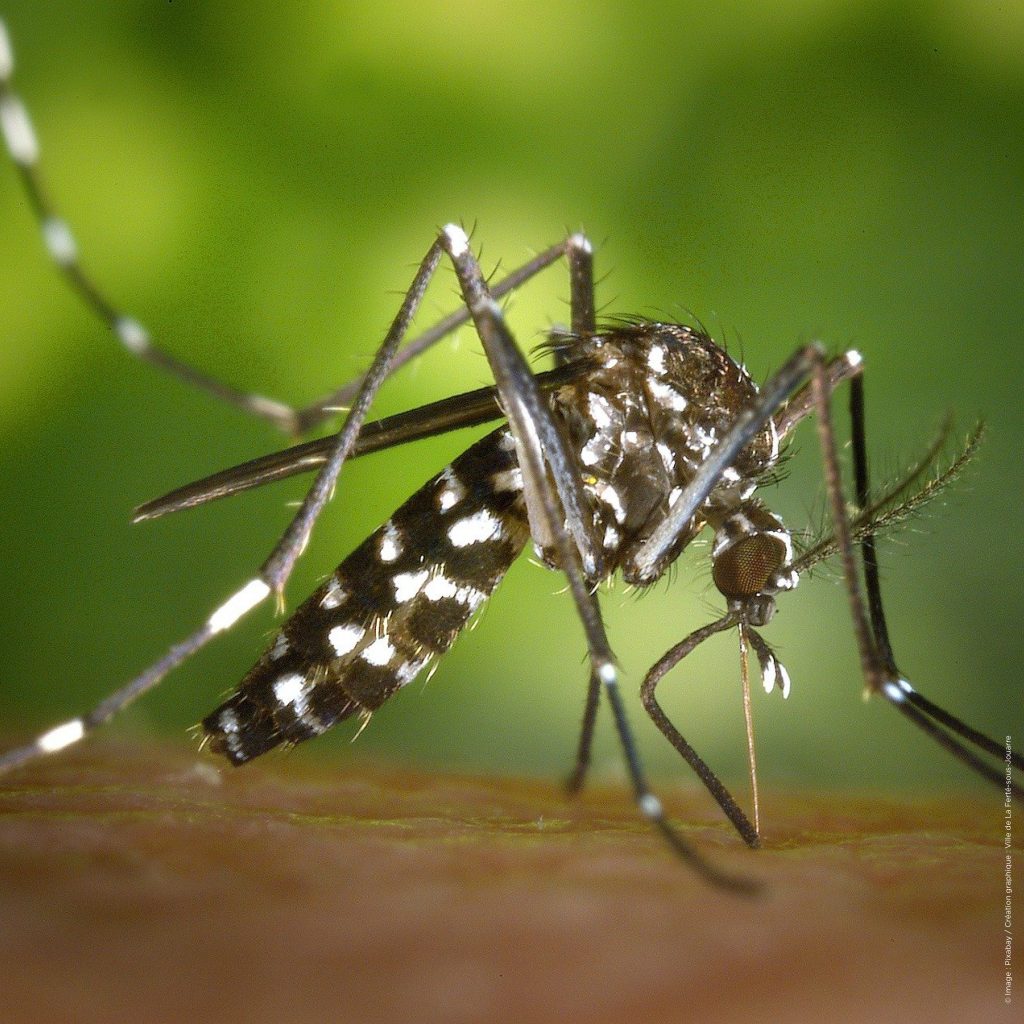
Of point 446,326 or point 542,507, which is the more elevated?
point 446,326

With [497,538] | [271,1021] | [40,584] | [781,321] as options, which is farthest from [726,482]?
[40,584]

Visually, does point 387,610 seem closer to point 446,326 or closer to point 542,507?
point 542,507

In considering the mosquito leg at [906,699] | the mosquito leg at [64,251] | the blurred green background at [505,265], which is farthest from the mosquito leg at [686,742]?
the mosquito leg at [64,251]

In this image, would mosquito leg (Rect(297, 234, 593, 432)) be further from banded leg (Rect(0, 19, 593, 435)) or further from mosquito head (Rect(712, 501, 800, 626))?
mosquito head (Rect(712, 501, 800, 626))

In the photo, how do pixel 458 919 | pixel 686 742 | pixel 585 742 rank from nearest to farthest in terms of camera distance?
pixel 458 919 → pixel 686 742 → pixel 585 742

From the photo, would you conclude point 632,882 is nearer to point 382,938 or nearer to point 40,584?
point 382,938

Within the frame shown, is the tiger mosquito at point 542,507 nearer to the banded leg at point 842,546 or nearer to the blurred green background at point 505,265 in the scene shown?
the banded leg at point 842,546

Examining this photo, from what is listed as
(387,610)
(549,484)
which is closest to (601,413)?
(549,484)
